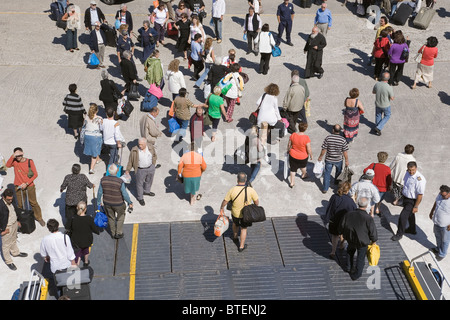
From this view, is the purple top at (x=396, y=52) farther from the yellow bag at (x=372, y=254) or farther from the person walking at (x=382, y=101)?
the yellow bag at (x=372, y=254)

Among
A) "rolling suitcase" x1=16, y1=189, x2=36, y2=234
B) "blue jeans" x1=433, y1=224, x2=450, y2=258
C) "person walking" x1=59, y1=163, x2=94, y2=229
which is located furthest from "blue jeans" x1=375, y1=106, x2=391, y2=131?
"rolling suitcase" x1=16, y1=189, x2=36, y2=234

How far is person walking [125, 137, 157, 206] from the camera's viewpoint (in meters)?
12.0

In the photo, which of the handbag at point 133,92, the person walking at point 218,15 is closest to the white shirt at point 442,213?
the handbag at point 133,92

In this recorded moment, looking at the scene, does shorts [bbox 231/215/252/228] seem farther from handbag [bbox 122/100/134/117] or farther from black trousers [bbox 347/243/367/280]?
handbag [bbox 122/100/134/117]

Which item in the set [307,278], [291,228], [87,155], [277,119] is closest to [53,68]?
[87,155]

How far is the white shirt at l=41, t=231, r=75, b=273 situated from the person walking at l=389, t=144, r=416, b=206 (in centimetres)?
663

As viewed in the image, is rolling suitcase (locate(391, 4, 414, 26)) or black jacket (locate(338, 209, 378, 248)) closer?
black jacket (locate(338, 209, 378, 248))

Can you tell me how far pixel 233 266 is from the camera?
11133 mm

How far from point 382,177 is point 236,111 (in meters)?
5.24

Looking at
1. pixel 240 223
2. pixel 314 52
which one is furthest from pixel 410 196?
pixel 314 52

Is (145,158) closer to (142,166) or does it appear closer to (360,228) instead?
(142,166)

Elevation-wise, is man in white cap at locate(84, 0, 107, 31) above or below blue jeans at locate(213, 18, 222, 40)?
above

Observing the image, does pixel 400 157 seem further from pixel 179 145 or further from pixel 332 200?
pixel 179 145

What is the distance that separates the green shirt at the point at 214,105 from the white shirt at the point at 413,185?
188 inches
